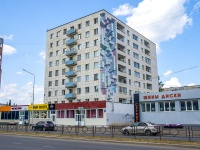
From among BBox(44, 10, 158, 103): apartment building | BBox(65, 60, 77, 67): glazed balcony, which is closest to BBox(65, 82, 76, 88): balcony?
BBox(44, 10, 158, 103): apartment building

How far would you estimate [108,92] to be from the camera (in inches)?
2239

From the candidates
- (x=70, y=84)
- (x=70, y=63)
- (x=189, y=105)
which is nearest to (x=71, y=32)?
(x=70, y=63)

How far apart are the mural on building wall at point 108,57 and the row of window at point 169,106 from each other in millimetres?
14281

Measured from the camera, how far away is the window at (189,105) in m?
38.0

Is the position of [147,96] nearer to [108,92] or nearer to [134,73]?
[108,92]

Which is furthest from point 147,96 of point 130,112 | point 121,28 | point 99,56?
point 121,28

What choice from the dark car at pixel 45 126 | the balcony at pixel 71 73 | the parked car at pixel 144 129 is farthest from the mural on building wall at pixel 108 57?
the parked car at pixel 144 129

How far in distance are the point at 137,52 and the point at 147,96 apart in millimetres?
29622

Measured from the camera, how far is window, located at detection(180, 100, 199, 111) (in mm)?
37969

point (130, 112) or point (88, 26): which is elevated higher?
point (88, 26)

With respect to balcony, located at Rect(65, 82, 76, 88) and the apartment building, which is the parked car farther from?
balcony, located at Rect(65, 82, 76, 88)

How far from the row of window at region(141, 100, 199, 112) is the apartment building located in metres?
14.1

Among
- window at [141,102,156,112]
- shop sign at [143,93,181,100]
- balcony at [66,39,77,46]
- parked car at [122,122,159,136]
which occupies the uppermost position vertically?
balcony at [66,39,77,46]

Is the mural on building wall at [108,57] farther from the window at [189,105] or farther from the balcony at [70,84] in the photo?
the window at [189,105]
